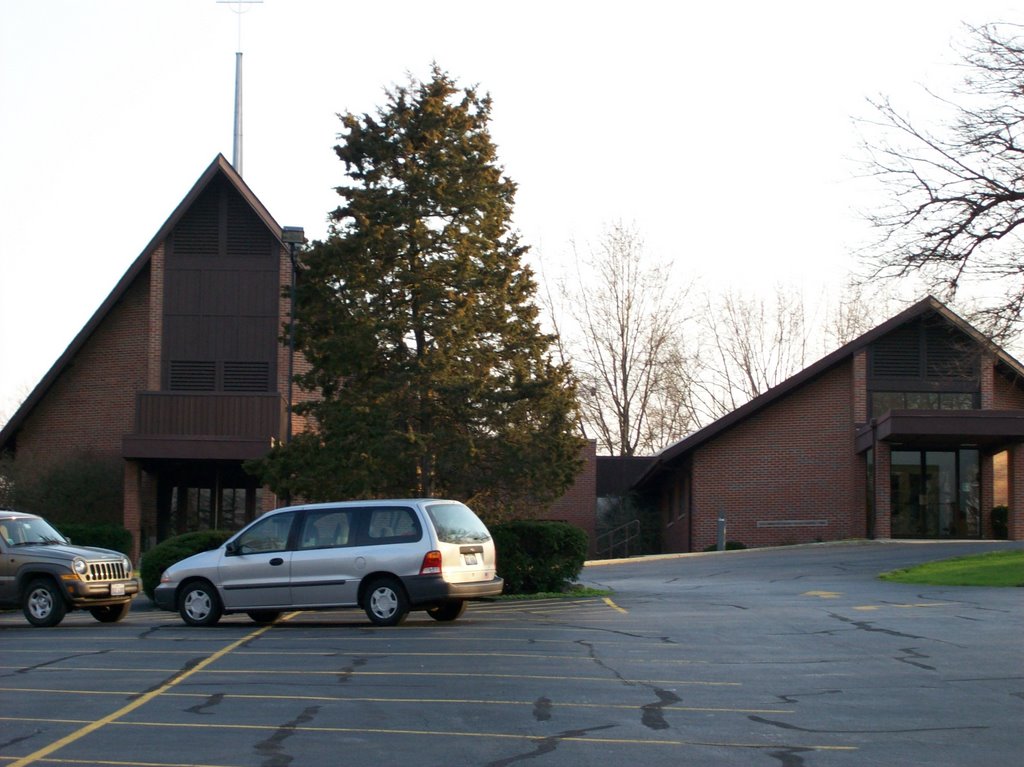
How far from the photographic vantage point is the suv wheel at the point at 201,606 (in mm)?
17984

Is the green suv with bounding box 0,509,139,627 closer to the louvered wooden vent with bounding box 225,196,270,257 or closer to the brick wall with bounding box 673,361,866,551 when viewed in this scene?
the louvered wooden vent with bounding box 225,196,270,257

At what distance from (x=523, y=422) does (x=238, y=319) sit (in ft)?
43.8

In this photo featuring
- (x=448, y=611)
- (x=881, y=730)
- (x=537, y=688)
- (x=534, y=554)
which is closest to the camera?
(x=881, y=730)

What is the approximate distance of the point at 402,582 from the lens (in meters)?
17.0

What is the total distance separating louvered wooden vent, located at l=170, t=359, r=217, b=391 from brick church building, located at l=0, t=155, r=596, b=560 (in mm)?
26

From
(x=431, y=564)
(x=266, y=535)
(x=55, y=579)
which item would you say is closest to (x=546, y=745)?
(x=431, y=564)

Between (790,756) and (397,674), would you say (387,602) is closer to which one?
(397,674)

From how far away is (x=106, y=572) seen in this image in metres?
18.9

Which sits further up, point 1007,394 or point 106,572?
point 1007,394

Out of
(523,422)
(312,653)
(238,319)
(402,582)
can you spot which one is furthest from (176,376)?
(312,653)

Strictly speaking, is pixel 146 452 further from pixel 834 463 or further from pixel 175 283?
pixel 834 463

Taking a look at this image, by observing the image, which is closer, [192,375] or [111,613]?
[111,613]

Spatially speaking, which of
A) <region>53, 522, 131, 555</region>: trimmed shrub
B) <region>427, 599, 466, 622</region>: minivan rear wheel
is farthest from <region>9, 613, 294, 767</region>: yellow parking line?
<region>53, 522, 131, 555</region>: trimmed shrub

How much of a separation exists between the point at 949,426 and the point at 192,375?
19894 mm
